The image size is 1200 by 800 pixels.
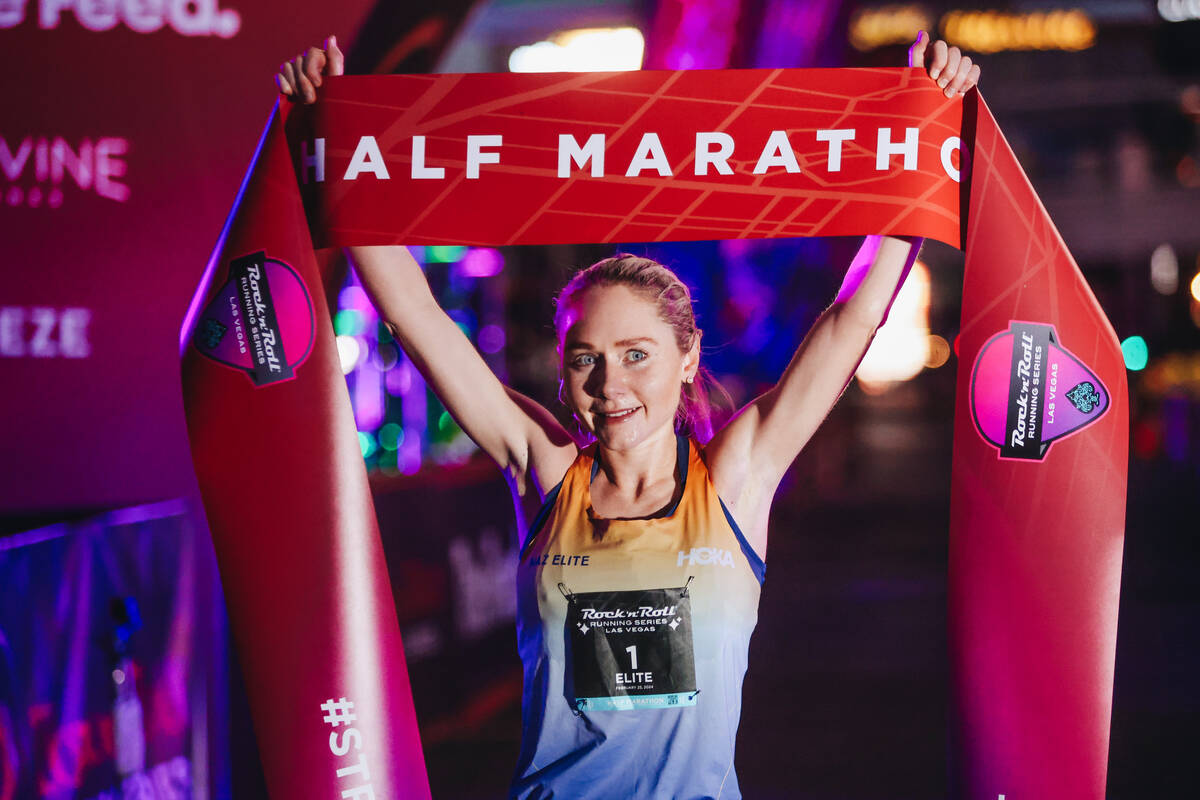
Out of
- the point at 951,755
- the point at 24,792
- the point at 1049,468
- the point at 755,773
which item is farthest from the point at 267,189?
the point at 755,773

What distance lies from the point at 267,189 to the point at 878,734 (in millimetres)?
3997

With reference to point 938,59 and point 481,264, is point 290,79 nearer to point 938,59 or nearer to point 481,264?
point 938,59

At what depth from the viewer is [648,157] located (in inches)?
94.6

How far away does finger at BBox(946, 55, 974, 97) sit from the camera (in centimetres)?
233

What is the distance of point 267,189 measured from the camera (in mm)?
2398

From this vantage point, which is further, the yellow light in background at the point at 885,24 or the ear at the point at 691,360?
the yellow light in background at the point at 885,24

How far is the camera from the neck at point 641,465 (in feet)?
7.80

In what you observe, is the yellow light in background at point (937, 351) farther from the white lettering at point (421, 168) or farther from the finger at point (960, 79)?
the white lettering at point (421, 168)

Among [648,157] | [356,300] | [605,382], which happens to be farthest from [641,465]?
[356,300]

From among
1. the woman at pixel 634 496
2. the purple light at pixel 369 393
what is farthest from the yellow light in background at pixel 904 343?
the woman at pixel 634 496

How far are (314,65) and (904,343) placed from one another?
1736 centimetres

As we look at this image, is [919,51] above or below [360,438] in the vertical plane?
above

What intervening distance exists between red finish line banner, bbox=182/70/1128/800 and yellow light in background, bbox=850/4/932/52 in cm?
137

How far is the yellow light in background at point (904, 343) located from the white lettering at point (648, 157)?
48.0 feet
